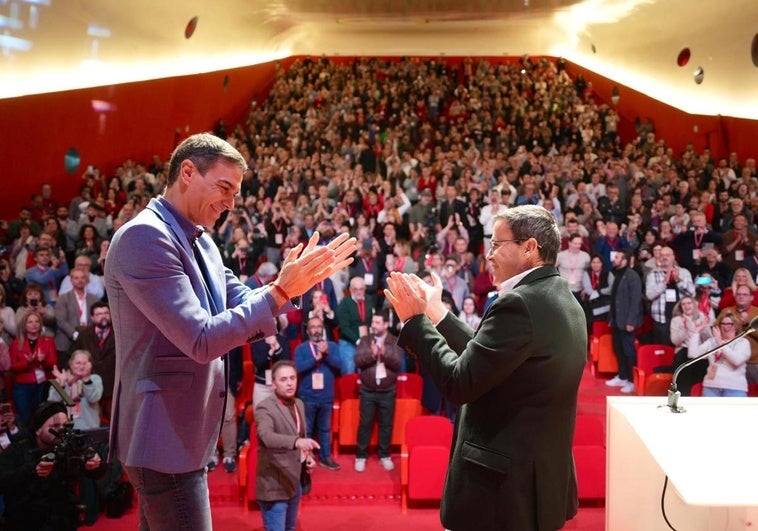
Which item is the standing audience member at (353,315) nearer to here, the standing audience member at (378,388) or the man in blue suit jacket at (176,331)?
the standing audience member at (378,388)

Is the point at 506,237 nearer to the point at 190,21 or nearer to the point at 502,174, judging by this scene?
the point at 502,174

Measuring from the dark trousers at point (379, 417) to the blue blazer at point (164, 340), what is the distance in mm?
3880

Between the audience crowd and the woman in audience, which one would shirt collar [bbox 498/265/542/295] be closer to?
the audience crowd

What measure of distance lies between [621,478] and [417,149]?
11842 mm

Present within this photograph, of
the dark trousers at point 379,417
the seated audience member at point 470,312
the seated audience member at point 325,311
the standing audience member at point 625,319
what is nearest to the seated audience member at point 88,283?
the seated audience member at point 325,311

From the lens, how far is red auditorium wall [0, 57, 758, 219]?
949 cm

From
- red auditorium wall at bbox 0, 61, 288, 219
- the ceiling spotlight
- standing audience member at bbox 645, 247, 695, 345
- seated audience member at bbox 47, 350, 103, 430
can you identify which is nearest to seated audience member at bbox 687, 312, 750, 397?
standing audience member at bbox 645, 247, 695, 345

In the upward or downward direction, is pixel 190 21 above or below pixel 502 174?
above

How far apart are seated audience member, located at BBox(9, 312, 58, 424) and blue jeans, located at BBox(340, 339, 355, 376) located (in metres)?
2.27

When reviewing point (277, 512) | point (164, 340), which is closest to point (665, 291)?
point (277, 512)

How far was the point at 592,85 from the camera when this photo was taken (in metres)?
17.8

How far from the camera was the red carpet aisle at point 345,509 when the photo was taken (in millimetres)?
4551

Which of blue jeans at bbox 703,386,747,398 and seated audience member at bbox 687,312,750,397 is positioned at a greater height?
seated audience member at bbox 687,312,750,397

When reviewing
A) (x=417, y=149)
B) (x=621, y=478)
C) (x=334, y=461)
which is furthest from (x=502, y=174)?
(x=621, y=478)
